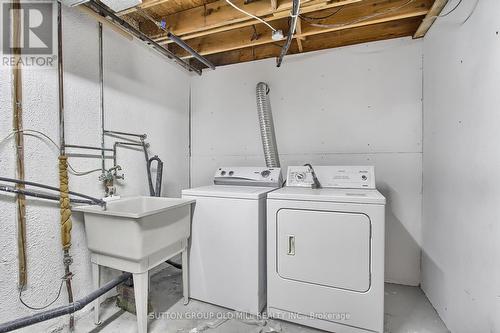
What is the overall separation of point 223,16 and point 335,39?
4.03 feet

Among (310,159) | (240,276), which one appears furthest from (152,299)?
(310,159)

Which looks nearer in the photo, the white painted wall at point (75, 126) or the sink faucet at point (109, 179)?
the white painted wall at point (75, 126)

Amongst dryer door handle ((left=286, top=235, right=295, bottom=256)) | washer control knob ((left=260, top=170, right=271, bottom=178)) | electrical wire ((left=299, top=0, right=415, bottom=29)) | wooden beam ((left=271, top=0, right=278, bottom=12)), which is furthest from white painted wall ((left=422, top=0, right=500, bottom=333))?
washer control knob ((left=260, top=170, right=271, bottom=178))

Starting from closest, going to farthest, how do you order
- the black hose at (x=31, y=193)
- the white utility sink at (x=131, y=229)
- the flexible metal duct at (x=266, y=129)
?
the black hose at (x=31, y=193) → the white utility sink at (x=131, y=229) → the flexible metal duct at (x=266, y=129)

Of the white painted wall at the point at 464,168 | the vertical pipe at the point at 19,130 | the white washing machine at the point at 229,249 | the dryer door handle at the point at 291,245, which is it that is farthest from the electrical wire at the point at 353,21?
the vertical pipe at the point at 19,130

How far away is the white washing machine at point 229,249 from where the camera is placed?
1.78 meters

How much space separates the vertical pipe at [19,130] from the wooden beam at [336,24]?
1.48 meters

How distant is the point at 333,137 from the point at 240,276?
164 cm

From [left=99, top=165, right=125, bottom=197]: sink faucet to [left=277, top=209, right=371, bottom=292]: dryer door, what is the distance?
4.46ft

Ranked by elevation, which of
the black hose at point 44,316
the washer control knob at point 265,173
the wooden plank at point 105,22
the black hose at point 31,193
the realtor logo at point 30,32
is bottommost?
the black hose at point 44,316

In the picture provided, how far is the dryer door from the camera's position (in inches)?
60.2

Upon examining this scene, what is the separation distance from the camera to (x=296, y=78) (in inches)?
103

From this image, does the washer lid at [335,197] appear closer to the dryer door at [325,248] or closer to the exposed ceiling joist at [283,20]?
the dryer door at [325,248]

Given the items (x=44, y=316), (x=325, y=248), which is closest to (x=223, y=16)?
(x=325, y=248)
